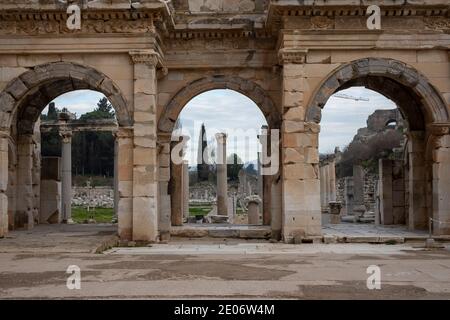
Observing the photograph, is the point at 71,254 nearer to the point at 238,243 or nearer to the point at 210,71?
the point at 238,243

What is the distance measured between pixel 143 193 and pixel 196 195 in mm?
47961

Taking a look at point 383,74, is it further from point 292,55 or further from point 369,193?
point 369,193

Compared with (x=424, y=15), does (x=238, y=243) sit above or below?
below

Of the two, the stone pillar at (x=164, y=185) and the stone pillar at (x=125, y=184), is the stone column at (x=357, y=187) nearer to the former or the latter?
the stone pillar at (x=164, y=185)

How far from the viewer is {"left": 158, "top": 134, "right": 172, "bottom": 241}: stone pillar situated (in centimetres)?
1599

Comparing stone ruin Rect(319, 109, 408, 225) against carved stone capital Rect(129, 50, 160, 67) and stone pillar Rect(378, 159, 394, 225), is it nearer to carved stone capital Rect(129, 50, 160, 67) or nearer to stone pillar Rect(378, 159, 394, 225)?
stone pillar Rect(378, 159, 394, 225)

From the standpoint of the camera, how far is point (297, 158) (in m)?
14.1

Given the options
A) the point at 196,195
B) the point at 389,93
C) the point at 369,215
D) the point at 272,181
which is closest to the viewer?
the point at 272,181

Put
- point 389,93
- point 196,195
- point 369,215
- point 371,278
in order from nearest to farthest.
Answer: point 371,278, point 389,93, point 369,215, point 196,195

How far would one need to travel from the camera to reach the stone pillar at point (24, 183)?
1730cm

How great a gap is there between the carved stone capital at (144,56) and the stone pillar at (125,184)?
155 centimetres

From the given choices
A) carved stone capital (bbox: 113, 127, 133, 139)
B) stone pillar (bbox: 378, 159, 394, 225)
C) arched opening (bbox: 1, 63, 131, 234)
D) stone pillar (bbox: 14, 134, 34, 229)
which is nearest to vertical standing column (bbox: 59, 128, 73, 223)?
arched opening (bbox: 1, 63, 131, 234)

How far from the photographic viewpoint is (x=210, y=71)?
16078 mm
